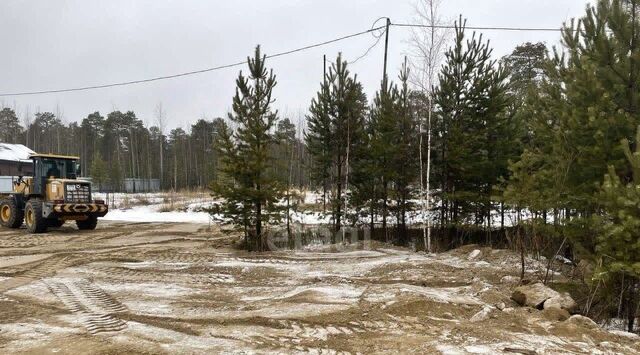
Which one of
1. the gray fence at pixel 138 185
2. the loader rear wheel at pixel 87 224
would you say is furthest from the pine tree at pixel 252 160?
the gray fence at pixel 138 185

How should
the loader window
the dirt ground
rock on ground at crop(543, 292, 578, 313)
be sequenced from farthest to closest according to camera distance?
1. the loader window
2. rock on ground at crop(543, 292, 578, 313)
3. the dirt ground

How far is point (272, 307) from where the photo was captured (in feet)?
21.5

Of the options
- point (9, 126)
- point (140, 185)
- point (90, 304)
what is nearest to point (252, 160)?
point (90, 304)

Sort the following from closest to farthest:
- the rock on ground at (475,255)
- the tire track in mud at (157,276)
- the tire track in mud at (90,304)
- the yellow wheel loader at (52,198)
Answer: the tire track in mud at (90,304)
the tire track in mud at (157,276)
the rock on ground at (475,255)
the yellow wheel loader at (52,198)

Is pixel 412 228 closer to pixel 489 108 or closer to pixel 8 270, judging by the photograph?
pixel 489 108

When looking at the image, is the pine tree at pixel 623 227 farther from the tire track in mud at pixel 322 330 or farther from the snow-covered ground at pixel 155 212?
the snow-covered ground at pixel 155 212

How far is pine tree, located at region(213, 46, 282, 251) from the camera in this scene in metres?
12.4

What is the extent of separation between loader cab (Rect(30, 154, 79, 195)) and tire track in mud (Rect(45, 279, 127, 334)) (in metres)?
10.6

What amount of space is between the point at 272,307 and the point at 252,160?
21.8 feet

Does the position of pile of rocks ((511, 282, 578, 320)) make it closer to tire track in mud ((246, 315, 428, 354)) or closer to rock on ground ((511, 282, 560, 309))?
rock on ground ((511, 282, 560, 309))

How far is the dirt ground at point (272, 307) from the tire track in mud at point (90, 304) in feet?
0.06

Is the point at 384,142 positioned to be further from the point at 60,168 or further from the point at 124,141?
the point at 124,141

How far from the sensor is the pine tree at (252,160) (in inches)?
490

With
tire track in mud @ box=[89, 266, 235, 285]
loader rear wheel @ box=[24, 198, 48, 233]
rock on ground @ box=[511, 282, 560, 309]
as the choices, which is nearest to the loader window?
loader rear wheel @ box=[24, 198, 48, 233]
